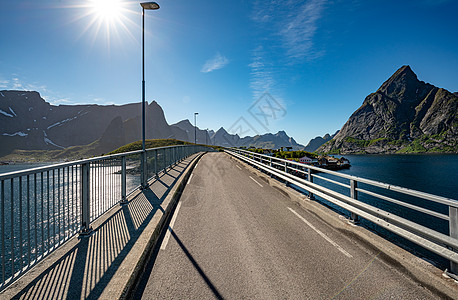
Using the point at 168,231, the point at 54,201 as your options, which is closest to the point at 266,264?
the point at 168,231

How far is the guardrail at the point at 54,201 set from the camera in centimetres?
262

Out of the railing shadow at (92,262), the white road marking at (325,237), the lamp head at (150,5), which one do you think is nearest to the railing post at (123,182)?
the railing shadow at (92,262)

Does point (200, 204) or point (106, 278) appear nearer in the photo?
point (106, 278)

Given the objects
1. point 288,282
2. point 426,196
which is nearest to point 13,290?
point 288,282

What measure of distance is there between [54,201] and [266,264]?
3670mm

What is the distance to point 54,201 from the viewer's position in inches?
129

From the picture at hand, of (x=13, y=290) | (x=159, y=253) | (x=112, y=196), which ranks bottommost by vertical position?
(x=159, y=253)

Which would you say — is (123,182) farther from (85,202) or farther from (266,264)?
(266,264)

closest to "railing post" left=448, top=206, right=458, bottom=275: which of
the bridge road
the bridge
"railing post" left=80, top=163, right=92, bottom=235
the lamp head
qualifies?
the bridge

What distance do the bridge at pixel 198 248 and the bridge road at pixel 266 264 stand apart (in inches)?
0.7

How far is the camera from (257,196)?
25.7ft

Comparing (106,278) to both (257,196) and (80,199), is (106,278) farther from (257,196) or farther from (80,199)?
(257,196)

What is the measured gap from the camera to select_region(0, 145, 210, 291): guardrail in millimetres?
2623

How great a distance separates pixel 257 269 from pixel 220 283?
680 mm
